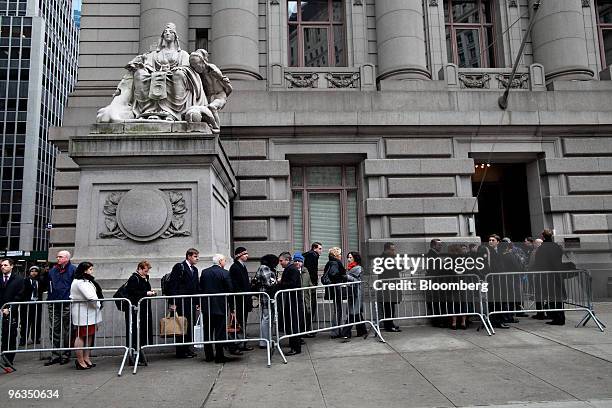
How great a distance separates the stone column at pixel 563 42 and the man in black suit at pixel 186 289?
1405 centimetres

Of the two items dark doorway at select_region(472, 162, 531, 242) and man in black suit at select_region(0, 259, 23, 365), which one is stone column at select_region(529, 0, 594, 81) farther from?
man in black suit at select_region(0, 259, 23, 365)

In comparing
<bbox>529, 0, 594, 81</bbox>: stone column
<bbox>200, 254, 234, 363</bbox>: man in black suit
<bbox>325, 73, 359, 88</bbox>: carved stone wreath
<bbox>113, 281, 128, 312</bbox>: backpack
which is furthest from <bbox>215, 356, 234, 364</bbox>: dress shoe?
<bbox>529, 0, 594, 81</bbox>: stone column

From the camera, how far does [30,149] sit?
245 feet

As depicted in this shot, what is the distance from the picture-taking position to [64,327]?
7625 millimetres

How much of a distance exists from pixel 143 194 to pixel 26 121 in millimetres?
78473

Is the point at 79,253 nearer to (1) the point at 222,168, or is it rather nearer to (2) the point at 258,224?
(1) the point at 222,168

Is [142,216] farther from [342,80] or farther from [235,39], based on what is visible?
[342,80]

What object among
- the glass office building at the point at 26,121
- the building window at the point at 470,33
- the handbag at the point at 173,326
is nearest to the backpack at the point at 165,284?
the handbag at the point at 173,326

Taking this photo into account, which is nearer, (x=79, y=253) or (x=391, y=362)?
(x=391, y=362)

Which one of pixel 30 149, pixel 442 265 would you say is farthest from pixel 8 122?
pixel 442 265

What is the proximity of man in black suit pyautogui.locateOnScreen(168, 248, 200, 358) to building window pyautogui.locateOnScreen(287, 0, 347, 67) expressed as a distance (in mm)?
11132

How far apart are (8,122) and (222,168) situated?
79.0 metres

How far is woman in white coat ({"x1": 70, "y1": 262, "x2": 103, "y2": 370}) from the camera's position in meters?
7.01

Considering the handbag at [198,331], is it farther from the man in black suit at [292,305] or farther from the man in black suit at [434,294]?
the man in black suit at [434,294]
